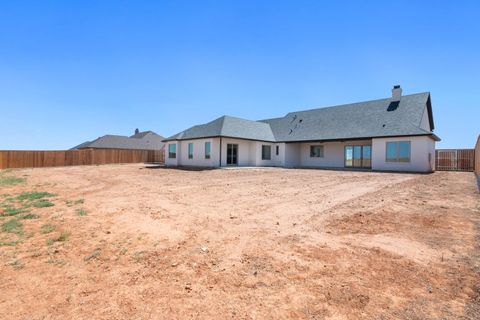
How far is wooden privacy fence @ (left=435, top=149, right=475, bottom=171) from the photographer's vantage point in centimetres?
2053

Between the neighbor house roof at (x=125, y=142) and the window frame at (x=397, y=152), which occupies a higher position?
the neighbor house roof at (x=125, y=142)

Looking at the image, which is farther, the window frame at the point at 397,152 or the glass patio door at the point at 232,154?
the glass patio door at the point at 232,154

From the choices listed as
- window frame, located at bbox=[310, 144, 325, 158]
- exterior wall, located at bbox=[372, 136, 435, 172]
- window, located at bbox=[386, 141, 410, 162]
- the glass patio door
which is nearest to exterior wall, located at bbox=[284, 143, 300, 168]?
window frame, located at bbox=[310, 144, 325, 158]

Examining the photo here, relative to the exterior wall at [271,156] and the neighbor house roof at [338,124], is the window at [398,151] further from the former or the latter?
the exterior wall at [271,156]

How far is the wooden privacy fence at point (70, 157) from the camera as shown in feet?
76.9

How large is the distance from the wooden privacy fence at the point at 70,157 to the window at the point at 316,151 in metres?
20.4

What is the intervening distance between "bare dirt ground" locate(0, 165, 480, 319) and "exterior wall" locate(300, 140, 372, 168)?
1703 cm

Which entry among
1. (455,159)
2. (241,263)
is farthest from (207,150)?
(455,159)

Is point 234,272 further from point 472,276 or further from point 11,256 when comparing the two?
point 11,256

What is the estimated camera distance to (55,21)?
1135 cm

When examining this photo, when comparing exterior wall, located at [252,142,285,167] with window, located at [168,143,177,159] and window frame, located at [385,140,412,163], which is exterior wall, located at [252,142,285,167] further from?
window frame, located at [385,140,412,163]

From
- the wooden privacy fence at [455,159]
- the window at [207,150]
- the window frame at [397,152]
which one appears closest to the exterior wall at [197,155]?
the window at [207,150]

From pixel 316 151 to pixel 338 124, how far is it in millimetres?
3470

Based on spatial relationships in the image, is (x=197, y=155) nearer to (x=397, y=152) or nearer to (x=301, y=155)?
(x=301, y=155)
